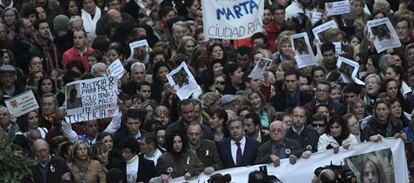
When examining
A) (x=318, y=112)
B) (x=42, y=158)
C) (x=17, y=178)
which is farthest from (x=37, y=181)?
(x=318, y=112)

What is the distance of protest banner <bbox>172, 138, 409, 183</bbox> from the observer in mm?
22219

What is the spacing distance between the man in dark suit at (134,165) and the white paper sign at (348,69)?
4660 millimetres

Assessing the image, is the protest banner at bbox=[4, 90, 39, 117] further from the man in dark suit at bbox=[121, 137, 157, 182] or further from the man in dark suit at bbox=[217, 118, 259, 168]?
the man in dark suit at bbox=[217, 118, 259, 168]

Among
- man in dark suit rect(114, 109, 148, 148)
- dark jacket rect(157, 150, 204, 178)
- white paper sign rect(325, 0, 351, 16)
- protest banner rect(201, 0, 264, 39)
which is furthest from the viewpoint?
white paper sign rect(325, 0, 351, 16)

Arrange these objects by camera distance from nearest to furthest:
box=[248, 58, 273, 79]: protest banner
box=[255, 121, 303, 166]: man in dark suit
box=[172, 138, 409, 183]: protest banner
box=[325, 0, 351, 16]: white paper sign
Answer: box=[172, 138, 409, 183]: protest banner → box=[255, 121, 303, 166]: man in dark suit → box=[248, 58, 273, 79]: protest banner → box=[325, 0, 351, 16]: white paper sign

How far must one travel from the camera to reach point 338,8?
1164 inches

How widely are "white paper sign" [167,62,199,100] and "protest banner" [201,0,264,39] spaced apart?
88 cm

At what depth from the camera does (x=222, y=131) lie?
78.9 ft

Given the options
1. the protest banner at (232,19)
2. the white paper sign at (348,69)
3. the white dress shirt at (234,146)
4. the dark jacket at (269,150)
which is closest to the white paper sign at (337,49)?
the white paper sign at (348,69)

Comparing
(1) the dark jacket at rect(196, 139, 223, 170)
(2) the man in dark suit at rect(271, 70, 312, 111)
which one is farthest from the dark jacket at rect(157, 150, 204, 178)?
(2) the man in dark suit at rect(271, 70, 312, 111)

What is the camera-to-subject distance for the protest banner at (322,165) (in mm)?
22219

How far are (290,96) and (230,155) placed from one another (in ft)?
10.4

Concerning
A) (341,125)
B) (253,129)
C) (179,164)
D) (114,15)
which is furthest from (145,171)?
(114,15)

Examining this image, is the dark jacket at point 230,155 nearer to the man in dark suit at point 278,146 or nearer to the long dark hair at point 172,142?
the man in dark suit at point 278,146
